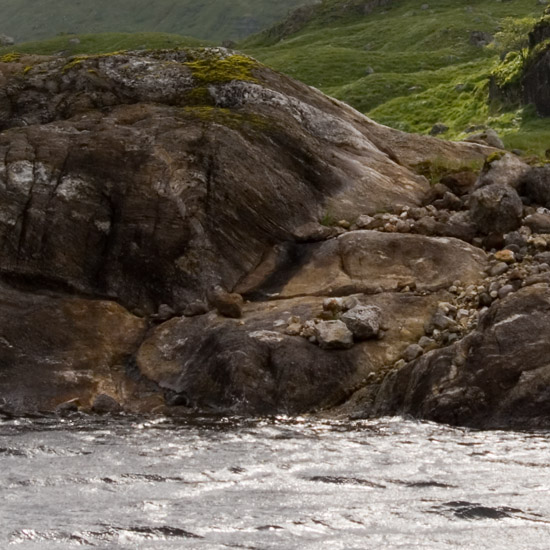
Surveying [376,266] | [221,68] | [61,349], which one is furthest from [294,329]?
[221,68]

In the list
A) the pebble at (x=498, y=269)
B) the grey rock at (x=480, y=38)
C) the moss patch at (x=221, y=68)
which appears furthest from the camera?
the grey rock at (x=480, y=38)

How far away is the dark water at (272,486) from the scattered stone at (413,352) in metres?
2.62

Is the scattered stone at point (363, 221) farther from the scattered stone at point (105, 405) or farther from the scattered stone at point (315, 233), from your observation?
the scattered stone at point (105, 405)

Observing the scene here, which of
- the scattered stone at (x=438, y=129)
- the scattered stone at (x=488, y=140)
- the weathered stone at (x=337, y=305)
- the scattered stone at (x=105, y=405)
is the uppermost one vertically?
the scattered stone at (x=438, y=129)

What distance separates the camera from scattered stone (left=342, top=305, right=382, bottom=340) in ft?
70.0

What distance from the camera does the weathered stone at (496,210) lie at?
83.8ft

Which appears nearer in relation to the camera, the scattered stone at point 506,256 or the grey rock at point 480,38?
the scattered stone at point 506,256

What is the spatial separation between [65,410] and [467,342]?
856cm

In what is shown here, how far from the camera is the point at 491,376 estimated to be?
717 inches

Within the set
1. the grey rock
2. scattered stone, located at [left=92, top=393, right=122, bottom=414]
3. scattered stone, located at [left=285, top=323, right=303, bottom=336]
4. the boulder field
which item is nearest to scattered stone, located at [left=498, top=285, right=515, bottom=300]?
the boulder field

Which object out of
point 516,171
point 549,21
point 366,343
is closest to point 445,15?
point 549,21

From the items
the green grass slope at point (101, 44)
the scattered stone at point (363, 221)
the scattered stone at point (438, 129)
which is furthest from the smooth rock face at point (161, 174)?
the green grass slope at point (101, 44)

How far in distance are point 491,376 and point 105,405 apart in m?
8.19

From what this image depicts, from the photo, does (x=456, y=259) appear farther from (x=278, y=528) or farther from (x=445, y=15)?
(x=445, y=15)
